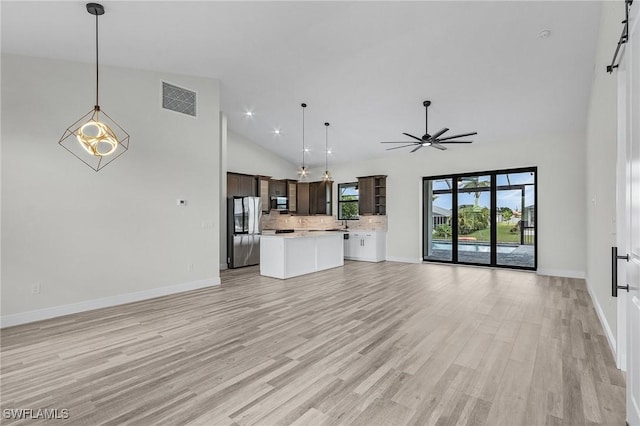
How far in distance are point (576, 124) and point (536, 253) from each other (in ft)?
8.99

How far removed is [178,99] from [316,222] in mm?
5613

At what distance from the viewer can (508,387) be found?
223 cm

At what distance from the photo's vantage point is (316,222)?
978 centimetres

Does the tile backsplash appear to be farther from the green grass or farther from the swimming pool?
the green grass

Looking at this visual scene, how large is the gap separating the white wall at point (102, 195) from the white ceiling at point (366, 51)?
0.39 m

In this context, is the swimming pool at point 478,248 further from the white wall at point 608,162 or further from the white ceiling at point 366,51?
the white wall at point 608,162

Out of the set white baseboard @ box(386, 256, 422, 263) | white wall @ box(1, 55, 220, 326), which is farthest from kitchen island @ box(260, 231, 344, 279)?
white baseboard @ box(386, 256, 422, 263)

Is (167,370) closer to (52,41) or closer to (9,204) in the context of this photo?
(9,204)

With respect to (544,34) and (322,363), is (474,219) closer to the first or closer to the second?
(544,34)

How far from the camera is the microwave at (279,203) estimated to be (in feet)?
29.7

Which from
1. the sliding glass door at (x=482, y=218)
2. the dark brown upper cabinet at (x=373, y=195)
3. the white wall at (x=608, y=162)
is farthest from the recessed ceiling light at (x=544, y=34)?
the dark brown upper cabinet at (x=373, y=195)

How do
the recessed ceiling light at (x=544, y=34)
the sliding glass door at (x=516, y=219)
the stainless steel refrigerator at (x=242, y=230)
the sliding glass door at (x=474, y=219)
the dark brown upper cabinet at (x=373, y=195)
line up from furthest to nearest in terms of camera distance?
the dark brown upper cabinet at (x=373, y=195), the stainless steel refrigerator at (x=242, y=230), the sliding glass door at (x=474, y=219), the sliding glass door at (x=516, y=219), the recessed ceiling light at (x=544, y=34)

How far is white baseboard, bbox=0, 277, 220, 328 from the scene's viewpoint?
12.0 ft

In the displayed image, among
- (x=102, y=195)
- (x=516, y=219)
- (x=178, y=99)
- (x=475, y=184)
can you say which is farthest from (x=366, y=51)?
(x=516, y=219)
